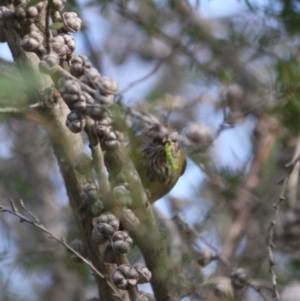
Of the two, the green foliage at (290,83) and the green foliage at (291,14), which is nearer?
the green foliage at (290,83)

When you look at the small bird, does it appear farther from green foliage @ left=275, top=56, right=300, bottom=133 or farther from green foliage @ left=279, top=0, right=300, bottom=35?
green foliage @ left=279, top=0, right=300, bottom=35

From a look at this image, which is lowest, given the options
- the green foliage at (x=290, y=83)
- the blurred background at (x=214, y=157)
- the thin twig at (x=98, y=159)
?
the blurred background at (x=214, y=157)

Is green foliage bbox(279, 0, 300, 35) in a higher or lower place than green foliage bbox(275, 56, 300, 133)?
lower

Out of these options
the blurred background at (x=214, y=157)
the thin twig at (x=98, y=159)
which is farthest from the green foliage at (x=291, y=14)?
the thin twig at (x=98, y=159)

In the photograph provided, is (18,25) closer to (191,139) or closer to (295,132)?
(191,139)

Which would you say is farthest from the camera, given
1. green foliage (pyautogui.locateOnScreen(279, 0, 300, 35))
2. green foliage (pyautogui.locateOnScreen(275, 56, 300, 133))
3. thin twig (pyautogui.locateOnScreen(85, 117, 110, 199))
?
green foliage (pyautogui.locateOnScreen(279, 0, 300, 35))

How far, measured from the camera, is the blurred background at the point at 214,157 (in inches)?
125

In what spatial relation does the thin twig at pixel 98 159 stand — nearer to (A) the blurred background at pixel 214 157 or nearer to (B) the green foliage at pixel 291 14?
(A) the blurred background at pixel 214 157

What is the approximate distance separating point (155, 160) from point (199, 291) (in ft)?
2.58

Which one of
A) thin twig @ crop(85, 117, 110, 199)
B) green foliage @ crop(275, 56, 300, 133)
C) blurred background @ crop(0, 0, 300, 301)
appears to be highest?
thin twig @ crop(85, 117, 110, 199)

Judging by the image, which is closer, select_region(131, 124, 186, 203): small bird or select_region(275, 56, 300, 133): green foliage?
select_region(275, 56, 300, 133): green foliage

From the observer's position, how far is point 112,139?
1985mm

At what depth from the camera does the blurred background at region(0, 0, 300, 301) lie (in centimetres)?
318

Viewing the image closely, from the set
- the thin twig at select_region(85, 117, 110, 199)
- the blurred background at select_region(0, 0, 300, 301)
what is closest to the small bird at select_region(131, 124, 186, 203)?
the blurred background at select_region(0, 0, 300, 301)
